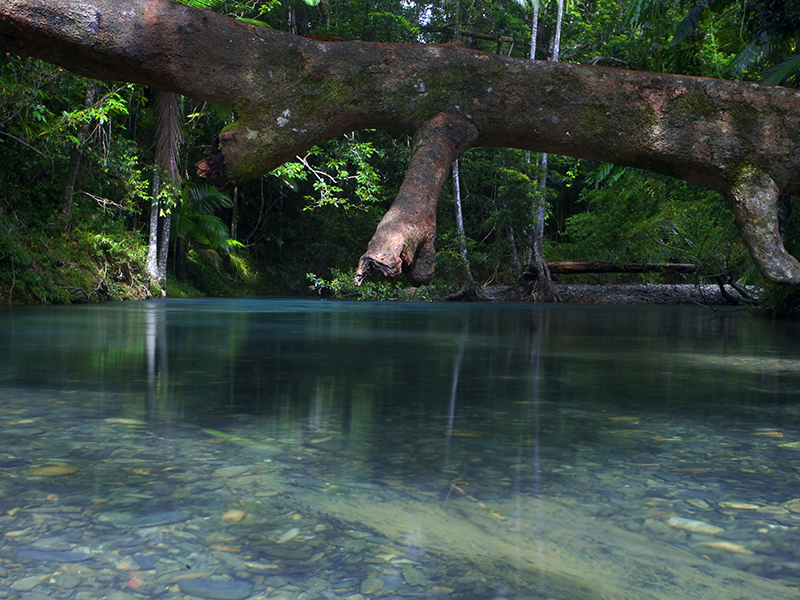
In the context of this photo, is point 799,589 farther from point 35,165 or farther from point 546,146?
point 35,165

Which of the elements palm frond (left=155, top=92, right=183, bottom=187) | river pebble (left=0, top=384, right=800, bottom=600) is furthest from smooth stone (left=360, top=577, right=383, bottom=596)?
palm frond (left=155, top=92, right=183, bottom=187)

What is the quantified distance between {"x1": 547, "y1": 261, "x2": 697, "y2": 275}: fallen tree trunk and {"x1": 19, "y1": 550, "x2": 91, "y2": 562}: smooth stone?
64.1 ft

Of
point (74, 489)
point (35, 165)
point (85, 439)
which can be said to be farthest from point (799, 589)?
point (35, 165)

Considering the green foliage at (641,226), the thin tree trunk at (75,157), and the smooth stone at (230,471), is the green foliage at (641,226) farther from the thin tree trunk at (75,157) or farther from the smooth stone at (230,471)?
the smooth stone at (230,471)

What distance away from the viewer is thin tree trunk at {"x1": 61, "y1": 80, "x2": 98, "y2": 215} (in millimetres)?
14461

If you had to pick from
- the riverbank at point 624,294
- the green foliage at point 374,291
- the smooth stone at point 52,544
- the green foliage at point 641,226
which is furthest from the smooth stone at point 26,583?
the riverbank at point 624,294

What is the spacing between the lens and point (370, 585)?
57.5 inches

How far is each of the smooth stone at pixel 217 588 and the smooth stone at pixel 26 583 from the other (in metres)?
0.29

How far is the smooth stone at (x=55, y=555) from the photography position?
5.07 ft

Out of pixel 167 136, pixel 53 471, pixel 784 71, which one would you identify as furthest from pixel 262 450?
pixel 167 136

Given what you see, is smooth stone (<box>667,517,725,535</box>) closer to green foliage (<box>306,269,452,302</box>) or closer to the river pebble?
the river pebble

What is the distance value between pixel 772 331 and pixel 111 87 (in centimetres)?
1358

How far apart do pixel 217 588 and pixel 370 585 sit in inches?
12.3

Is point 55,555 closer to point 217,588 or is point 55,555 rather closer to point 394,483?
point 217,588
